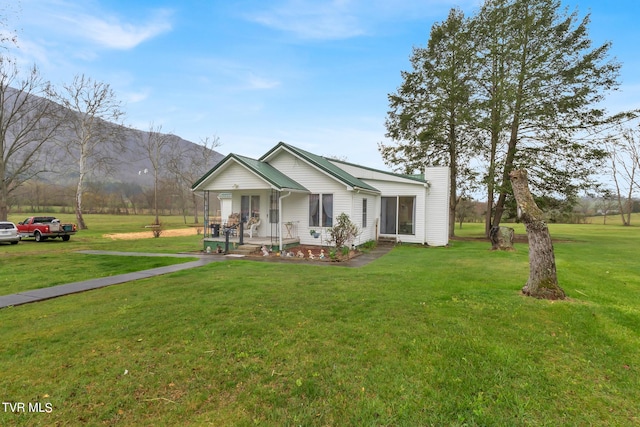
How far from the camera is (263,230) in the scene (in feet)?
51.9

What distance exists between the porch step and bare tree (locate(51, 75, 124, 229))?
23.8 m

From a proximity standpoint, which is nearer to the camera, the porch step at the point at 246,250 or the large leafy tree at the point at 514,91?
the porch step at the point at 246,250

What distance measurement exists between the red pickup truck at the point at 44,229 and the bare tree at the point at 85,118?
874cm

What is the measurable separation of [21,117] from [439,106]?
1341 inches

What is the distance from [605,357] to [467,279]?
4.13 m

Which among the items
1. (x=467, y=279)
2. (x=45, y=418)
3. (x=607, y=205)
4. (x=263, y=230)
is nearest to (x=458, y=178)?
(x=263, y=230)

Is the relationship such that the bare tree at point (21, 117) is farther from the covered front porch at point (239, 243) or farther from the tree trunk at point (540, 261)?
the tree trunk at point (540, 261)

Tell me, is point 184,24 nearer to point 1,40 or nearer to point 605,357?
point 1,40

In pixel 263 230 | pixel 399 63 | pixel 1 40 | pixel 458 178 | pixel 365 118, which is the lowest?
pixel 263 230

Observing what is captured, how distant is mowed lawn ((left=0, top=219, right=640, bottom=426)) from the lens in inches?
113

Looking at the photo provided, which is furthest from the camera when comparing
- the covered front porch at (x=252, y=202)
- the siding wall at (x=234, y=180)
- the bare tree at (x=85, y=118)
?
the bare tree at (x=85, y=118)

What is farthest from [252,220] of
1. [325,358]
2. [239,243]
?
[325,358]

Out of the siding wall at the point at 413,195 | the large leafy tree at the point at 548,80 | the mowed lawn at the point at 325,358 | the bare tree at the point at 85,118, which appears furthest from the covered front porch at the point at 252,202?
the bare tree at the point at 85,118

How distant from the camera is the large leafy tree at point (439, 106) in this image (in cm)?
2148
